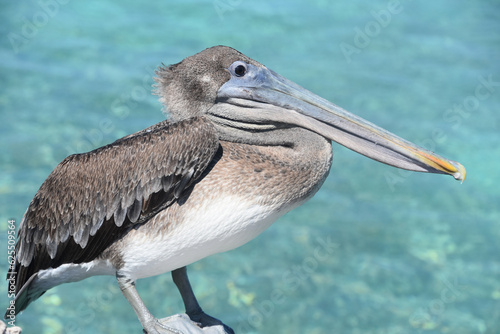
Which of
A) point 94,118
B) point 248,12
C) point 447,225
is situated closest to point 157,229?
point 447,225

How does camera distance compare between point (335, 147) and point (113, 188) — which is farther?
point (335, 147)

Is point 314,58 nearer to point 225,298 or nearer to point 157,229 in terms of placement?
point 225,298

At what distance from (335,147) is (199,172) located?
5.69 m

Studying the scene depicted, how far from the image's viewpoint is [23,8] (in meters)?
11.8

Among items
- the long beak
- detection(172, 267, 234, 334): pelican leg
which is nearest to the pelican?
the long beak

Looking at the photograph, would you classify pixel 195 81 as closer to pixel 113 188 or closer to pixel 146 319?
pixel 113 188

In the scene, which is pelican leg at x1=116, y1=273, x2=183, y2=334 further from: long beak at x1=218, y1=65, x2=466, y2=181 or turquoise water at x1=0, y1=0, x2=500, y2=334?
turquoise water at x1=0, y1=0, x2=500, y2=334

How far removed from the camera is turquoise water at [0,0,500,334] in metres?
6.77

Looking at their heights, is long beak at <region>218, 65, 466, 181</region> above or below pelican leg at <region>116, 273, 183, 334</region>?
above

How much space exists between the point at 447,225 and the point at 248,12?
5.72 metres

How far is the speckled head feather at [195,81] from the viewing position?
3.48 metres

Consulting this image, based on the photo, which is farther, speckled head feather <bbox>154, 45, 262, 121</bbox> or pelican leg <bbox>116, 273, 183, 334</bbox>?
pelican leg <bbox>116, 273, 183, 334</bbox>

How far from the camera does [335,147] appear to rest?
29.3 ft

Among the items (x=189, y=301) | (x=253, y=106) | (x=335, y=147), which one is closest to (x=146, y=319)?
(x=189, y=301)
